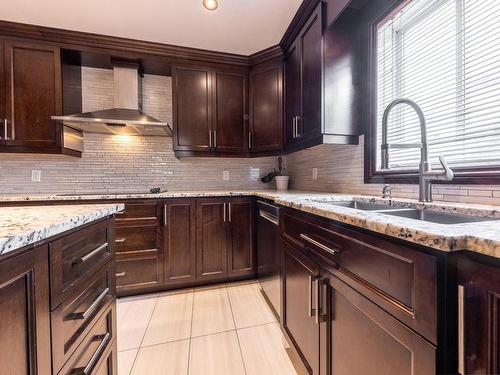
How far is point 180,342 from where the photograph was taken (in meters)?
1.49

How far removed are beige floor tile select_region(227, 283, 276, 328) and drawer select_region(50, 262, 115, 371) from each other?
105 centimetres

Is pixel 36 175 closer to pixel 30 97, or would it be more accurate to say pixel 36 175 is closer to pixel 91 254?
pixel 30 97

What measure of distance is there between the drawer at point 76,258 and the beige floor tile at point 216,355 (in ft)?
2.77

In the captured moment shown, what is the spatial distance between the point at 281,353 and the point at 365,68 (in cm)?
204

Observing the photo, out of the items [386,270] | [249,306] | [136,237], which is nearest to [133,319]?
[136,237]

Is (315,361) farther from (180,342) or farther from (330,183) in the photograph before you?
(330,183)

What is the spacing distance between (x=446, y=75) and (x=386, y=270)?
121 cm

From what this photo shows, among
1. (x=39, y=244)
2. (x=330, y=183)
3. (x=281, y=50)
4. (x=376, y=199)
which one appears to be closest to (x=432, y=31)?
(x=376, y=199)

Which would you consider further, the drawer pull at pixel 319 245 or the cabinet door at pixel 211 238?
the cabinet door at pixel 211 238

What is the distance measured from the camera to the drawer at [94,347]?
2.35ft

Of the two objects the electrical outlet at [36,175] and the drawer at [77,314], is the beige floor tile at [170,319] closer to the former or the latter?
the drawer at [77,314]

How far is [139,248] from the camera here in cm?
204

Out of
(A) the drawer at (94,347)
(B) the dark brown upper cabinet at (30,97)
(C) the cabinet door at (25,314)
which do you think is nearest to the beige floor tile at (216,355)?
(A) the drawer at (94,347)

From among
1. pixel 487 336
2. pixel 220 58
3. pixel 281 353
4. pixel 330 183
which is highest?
pixel 220 58
